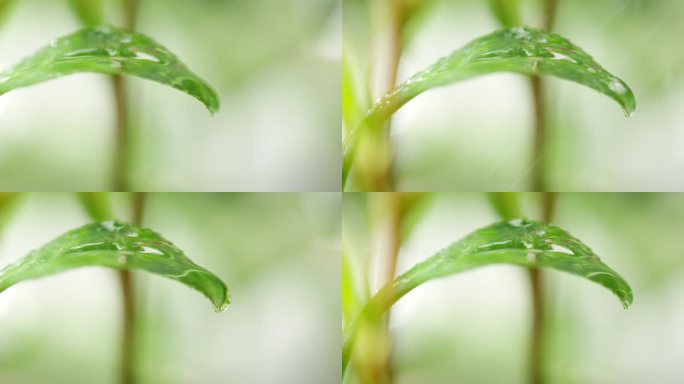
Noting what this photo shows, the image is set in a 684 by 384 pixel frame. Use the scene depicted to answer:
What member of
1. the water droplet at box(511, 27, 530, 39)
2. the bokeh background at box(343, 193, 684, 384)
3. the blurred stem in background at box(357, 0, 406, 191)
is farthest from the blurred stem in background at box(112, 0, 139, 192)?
the water droplet at box(511, 27, 530, 39)

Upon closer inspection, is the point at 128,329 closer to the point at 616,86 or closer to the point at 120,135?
the point at 120,135

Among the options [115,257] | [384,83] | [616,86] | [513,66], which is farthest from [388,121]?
[115,257]

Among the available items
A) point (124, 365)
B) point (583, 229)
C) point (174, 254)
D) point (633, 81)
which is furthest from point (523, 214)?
point (124, 365)

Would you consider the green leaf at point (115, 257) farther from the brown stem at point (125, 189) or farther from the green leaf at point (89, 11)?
the green leaf at point (89, 11)

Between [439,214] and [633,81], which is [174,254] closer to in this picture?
[439,214]

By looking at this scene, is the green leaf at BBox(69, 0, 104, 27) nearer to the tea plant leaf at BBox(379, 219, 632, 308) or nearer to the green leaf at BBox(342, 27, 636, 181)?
the green leaf at BBox(342, 27, 636, 181)

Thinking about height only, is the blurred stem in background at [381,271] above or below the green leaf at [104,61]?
below

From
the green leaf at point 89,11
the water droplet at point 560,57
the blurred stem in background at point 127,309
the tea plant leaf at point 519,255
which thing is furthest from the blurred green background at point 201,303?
the water droplet at point 560,57
